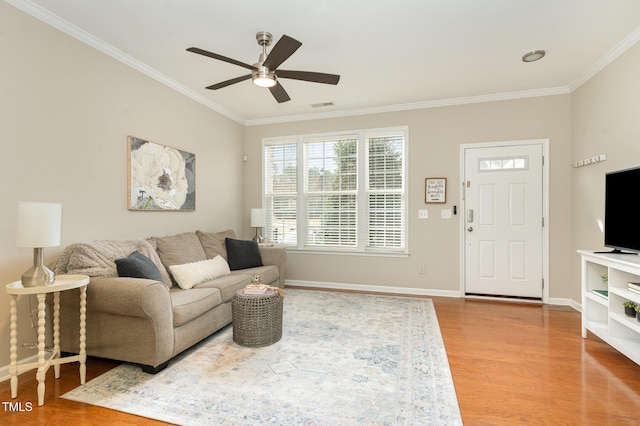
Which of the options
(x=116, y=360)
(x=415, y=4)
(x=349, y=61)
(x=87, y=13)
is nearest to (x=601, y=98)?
(x=415, y=4)

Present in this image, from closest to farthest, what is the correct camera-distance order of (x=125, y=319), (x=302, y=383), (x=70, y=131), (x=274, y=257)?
(x=302, y=383)
(x=125, y=319)
(x=70, y=131)
(x=274, y=257)

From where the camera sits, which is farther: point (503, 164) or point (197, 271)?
point (503, 164)

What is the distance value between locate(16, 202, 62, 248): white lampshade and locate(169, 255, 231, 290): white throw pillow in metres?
1.22

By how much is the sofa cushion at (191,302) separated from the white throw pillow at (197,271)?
112mm

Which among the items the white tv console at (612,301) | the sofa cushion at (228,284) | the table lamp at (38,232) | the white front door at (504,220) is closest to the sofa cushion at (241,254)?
the sofa cushion at (228,284)

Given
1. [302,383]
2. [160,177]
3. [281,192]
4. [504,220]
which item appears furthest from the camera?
[281,192]

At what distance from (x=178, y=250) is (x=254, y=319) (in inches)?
50.7

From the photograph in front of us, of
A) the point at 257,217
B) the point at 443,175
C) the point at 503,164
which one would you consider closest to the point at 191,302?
the point at 257,217

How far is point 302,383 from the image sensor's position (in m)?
2.15

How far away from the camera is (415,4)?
235 centimetres

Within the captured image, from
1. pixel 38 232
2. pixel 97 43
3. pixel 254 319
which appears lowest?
pixel 254 319

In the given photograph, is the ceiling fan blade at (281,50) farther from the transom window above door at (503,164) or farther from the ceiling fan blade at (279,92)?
the transom window above door at (503,164)

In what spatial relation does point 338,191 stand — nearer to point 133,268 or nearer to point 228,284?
point 228,284

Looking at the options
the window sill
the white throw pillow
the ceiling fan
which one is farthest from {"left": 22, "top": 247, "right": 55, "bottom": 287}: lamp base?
the window sill
